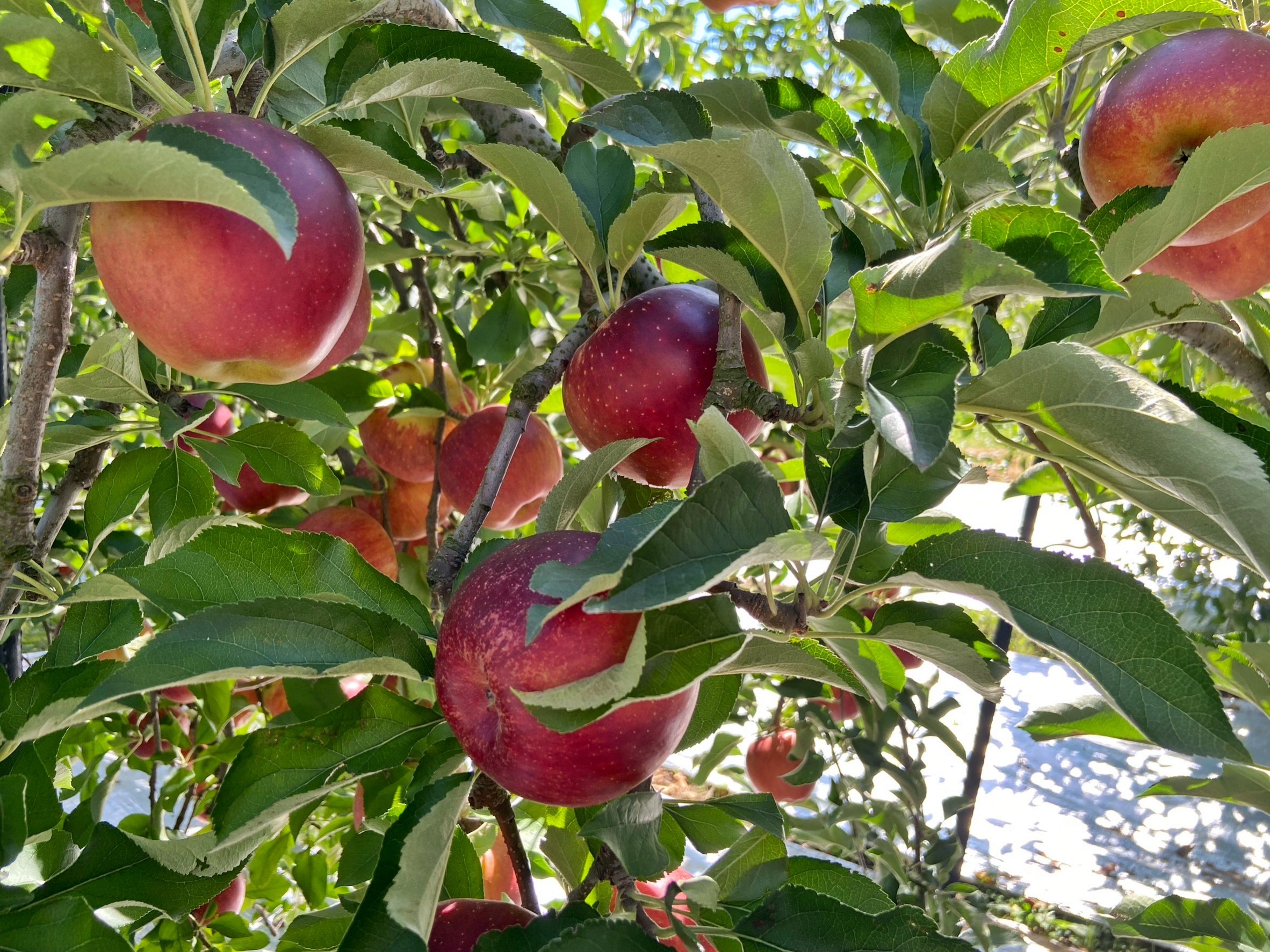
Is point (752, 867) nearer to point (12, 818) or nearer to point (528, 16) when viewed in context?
point (12, 818)

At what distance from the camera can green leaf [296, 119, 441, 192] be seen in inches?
26.7

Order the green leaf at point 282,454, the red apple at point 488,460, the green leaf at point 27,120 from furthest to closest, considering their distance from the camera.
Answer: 1. the red apple at point 488,460
2. the green leaf at point 282,454
3. the green leaf at point 27,120

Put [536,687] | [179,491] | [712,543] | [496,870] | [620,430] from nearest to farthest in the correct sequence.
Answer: [712,543] → [536,687] → [620,430] → [179,491] → [496,870]

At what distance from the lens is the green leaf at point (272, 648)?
1.55 ft

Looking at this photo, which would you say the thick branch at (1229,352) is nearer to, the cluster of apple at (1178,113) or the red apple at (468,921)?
the cluster of apple at (1178,113)

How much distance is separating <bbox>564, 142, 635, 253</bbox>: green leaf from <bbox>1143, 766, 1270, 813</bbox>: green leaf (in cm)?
85

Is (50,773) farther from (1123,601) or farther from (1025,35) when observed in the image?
(1025,35)

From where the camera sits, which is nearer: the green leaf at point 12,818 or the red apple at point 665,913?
the green leaf at point 12,818

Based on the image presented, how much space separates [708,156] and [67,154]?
334 mm

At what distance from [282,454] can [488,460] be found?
0.99ft

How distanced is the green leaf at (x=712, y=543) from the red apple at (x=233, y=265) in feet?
1.02

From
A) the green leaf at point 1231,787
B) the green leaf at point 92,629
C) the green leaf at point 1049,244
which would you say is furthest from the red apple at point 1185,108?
the green leaf at point 92,629

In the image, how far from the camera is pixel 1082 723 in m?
0.89

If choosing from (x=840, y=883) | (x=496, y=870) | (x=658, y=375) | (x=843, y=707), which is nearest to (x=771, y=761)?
(x=843, y=707)
